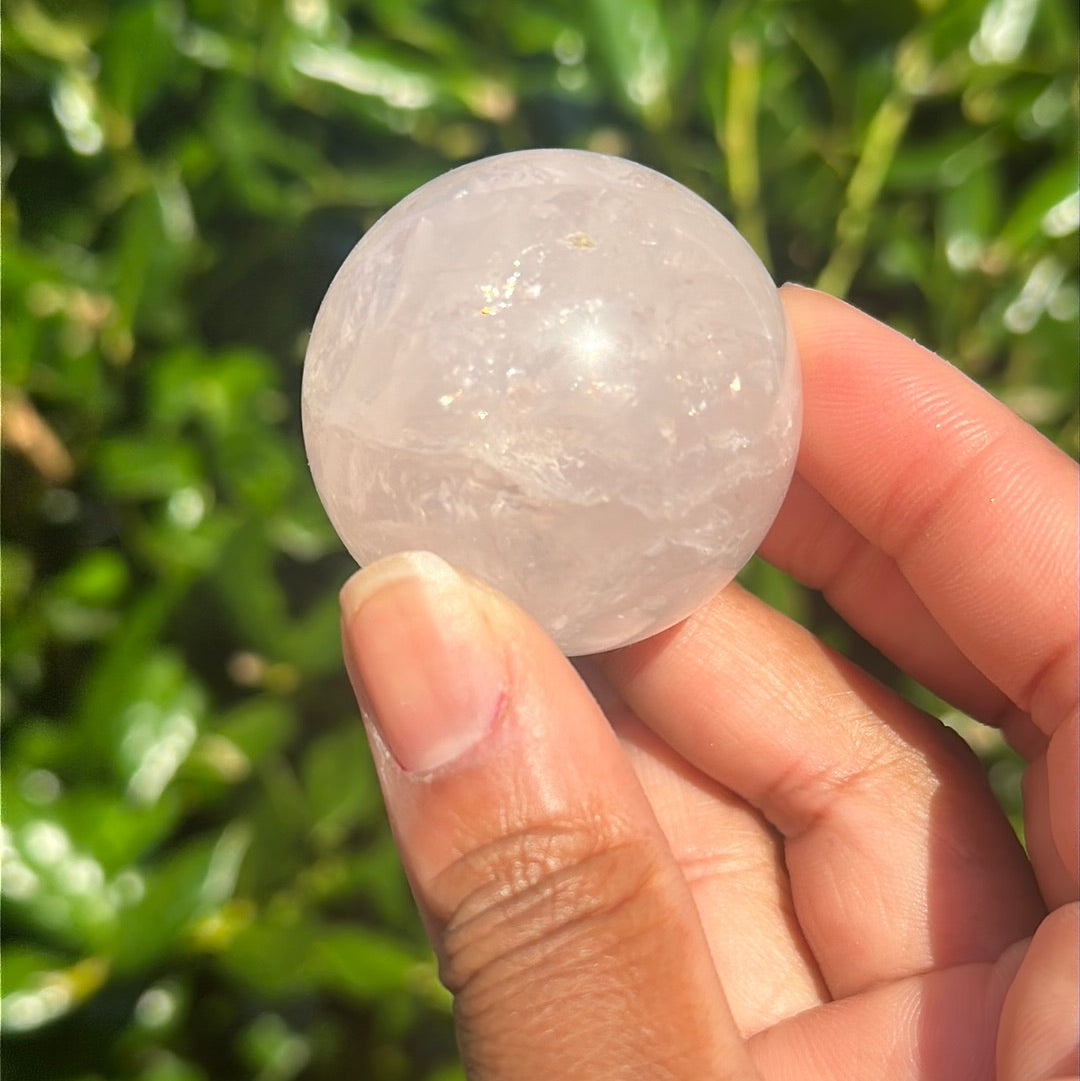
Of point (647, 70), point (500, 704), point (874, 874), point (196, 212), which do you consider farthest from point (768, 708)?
point (196, 212)

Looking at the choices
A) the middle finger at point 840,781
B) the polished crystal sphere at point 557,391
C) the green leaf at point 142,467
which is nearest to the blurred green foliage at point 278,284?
the green leaf at point 142,467

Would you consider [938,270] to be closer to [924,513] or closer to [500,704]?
[924,513]

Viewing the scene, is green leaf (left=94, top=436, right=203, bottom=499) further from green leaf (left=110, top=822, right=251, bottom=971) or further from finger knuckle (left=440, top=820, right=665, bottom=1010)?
finger knuckle (left=440, top=820, right=665, bottom=1010)

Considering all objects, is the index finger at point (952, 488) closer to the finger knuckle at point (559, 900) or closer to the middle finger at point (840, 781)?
the middle finger at point (840, 781)

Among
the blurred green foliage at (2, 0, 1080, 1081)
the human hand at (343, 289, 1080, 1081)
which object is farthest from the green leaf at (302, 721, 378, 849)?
the human hand at (343, 289, 1080, 1081)

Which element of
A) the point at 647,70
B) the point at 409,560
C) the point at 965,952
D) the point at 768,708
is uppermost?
the point at 647,70

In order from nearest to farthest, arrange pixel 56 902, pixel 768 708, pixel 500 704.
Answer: pixel 500 704 → pixel 56 902 → pixel 768 708

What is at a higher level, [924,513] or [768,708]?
[924,513]
